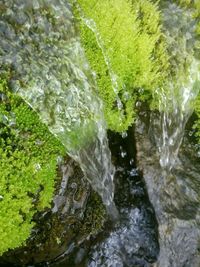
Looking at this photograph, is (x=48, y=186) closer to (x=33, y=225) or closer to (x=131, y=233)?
(x=33, y=225)

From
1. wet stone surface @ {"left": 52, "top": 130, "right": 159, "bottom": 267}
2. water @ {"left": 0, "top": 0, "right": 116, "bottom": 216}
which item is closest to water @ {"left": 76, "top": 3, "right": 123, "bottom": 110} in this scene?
water @ {"left": 0, "top": 0, "right": 116, "bottom": 216}

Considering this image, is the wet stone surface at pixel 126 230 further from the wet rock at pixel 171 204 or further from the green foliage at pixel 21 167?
the green foliage at pixel 21 167

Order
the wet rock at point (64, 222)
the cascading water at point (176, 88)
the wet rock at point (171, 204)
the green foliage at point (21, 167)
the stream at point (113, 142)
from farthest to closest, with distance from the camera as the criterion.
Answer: the cascading water at point (176, 88) < the wet rock at point (171, 204) < the wet rock at point (64, 222) < the stream at point (113, 142) < the green foliage at point (21, 167)

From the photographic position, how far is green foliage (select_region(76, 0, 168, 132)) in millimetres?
5305

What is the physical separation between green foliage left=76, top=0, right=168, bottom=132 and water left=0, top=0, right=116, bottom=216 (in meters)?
0.28

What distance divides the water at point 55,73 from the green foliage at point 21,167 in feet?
0.36

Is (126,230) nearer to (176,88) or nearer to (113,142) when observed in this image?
(113,142)

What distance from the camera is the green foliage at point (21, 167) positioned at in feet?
14.1

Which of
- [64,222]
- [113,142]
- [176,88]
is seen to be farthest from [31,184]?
[176,88]

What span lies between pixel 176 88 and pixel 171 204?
60.2 inches

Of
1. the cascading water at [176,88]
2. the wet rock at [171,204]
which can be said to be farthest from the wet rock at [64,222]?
the cascading water at [176,88]

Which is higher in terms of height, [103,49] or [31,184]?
[103,49]

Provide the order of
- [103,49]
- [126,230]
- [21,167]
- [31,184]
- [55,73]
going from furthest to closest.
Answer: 1. [126,230]
2. [103,49]
3. [55,73]
4. [31,184]
5. [21,167]

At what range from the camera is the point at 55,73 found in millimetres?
4602
